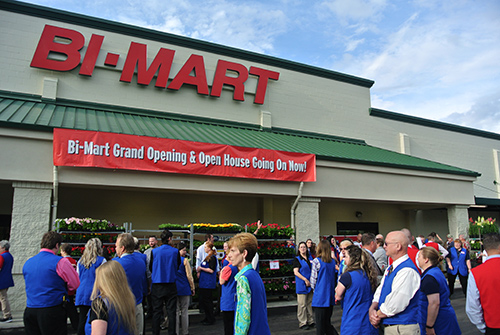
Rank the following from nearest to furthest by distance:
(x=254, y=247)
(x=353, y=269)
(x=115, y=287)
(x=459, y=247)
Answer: (x=115, y=287) → (x=254, y=247) → (x=353, y=269) → (x=459, y=247)

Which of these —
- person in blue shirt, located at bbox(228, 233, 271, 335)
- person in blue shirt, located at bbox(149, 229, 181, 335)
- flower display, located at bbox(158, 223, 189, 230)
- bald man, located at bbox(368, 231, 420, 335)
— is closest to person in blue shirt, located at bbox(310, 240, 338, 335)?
bald man, located at bbox(368, 231, 420, 335)

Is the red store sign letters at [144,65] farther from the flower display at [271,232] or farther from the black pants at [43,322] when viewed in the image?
the black pants at [43,322]

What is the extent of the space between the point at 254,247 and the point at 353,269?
70.8 inches

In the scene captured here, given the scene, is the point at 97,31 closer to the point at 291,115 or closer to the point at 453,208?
the point at 291,115

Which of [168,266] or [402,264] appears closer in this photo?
[402,264]

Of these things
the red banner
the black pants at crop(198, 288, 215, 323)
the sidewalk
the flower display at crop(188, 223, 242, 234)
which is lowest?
the sidewalk

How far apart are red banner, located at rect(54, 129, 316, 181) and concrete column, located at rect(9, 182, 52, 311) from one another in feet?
3.40

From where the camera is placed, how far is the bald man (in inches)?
169

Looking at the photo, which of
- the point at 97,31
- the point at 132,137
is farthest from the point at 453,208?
the point at 97,31

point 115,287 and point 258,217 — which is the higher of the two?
point 258,217

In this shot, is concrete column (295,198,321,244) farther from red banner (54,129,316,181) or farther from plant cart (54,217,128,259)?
plant cart (54,217,128,259)

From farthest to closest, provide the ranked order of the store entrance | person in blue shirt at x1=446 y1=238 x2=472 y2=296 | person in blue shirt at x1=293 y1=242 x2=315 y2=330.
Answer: the store entrance
person in blue shirt at x1=446 y1=238 x2=472 y2=296
person in blue shirt at x1=293 y1=242 x2=315 y2=330

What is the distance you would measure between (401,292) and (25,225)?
954 centimetres

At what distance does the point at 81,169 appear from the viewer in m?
10.9
